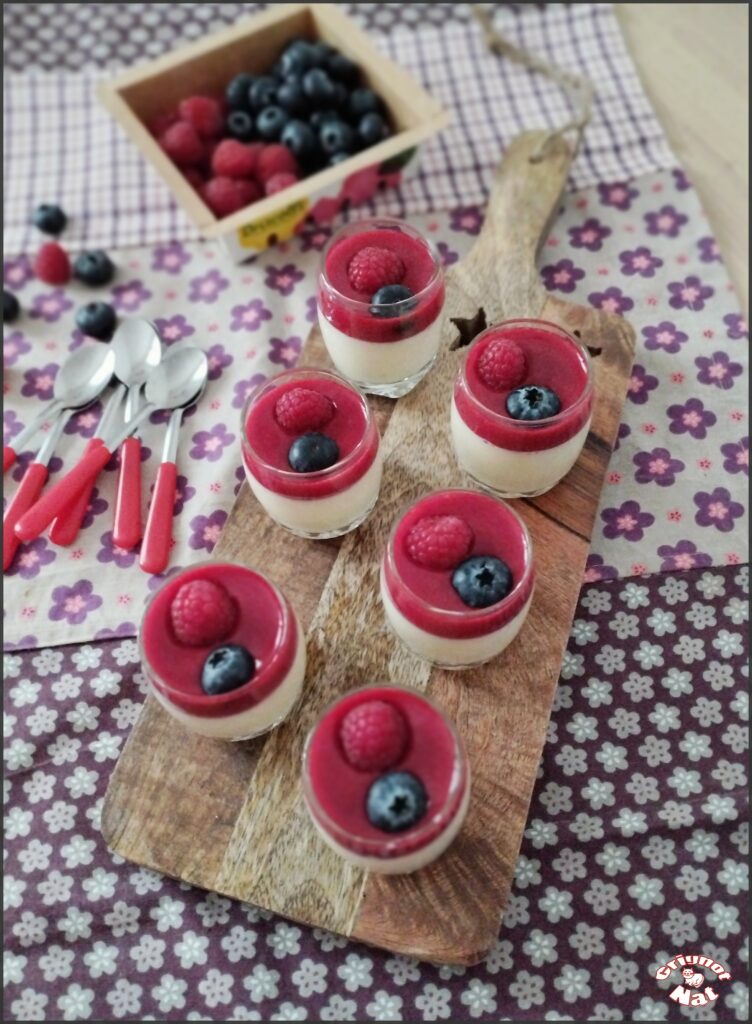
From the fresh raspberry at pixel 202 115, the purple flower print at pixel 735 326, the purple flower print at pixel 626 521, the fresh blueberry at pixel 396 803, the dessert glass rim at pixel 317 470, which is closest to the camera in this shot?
the fresh blueberry at pixel 396 803

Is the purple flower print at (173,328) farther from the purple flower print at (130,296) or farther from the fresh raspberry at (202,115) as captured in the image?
the fresh raspberry at (202,115)

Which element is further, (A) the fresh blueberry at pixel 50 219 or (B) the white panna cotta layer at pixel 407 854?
(A) the fresh blueberry at pixel 50 219

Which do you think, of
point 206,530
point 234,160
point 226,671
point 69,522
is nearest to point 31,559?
point 69,522

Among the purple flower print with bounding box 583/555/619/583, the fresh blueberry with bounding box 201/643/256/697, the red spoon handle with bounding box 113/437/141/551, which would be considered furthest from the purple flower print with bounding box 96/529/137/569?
the purple flower print with bounding box 583/555/619/583

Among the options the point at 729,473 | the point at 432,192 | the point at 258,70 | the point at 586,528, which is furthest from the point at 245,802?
the point at 258,70

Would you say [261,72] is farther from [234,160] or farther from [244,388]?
[244,388]

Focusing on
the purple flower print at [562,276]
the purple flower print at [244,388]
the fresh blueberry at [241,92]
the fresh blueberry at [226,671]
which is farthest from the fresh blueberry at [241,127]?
the fresh blueberry at [226,671]

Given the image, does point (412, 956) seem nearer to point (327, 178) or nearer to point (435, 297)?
point (435, 297)
